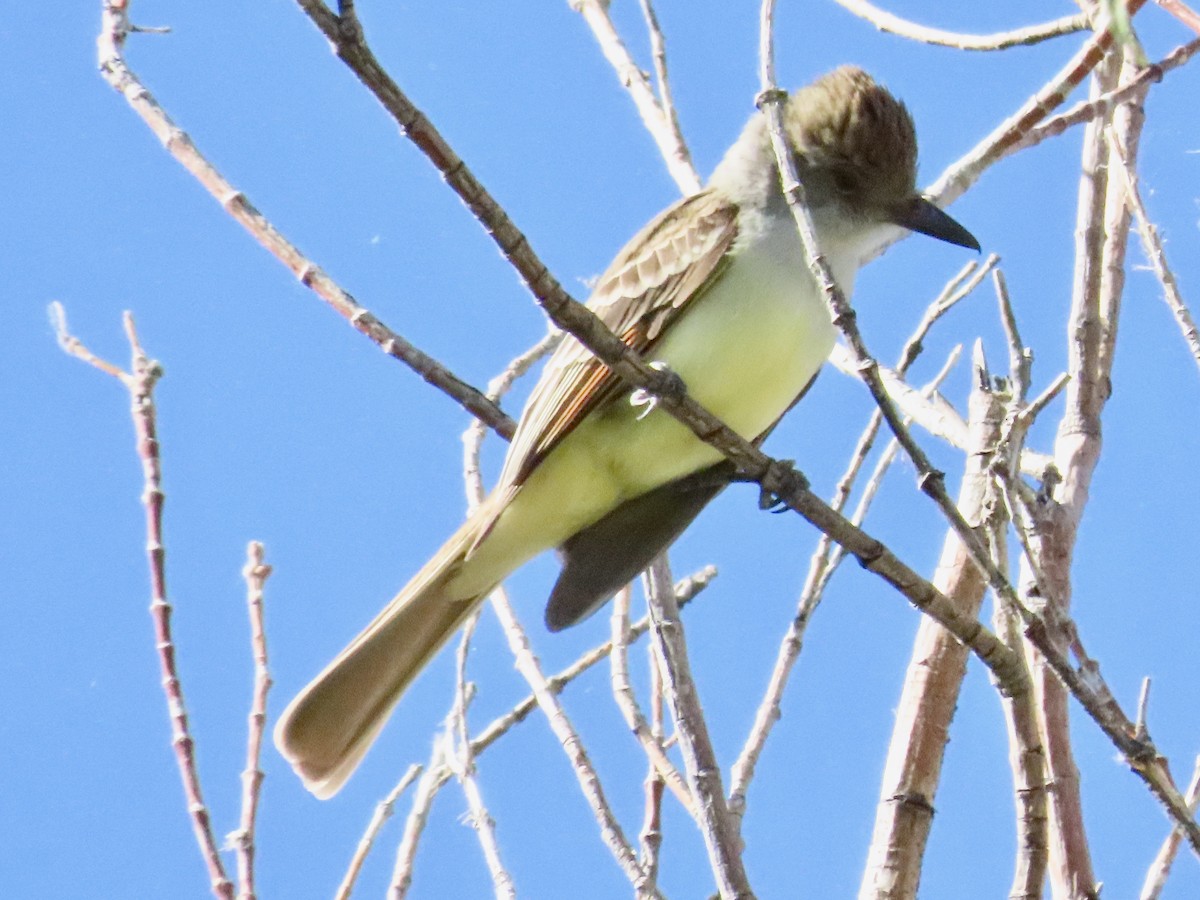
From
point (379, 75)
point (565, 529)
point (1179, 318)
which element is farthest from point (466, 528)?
point (379, 75)

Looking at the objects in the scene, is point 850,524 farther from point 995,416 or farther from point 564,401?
point 564,401

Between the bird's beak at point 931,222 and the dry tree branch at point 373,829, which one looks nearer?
the dry tree branch at point 373,829

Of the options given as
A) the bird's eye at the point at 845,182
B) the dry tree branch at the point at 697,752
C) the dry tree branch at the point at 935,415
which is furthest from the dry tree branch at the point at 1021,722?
the bird's eye at the point at 845,182

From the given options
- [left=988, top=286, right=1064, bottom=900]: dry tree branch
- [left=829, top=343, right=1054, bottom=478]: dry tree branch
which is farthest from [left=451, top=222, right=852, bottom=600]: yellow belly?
[left=988, top=286, right=1064, bottom=900]: dry tree branch

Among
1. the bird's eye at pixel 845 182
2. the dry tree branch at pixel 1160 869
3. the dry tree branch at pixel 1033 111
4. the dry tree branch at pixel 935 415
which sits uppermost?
the bird's eye at pixel 845 182

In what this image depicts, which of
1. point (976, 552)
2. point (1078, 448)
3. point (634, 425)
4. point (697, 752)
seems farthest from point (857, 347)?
point (634, 425)

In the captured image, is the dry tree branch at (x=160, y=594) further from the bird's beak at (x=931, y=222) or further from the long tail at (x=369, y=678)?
the bird's beak at (x=931, y=222)

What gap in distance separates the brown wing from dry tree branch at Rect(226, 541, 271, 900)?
0.82 meters

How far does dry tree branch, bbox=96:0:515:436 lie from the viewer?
266 cm

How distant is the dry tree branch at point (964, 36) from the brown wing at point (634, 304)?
58 centimetres

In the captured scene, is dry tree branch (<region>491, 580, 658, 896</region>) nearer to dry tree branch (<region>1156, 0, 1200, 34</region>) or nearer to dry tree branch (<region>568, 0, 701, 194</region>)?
dry tree branch (<region>568, 0, 701, 194</region>)

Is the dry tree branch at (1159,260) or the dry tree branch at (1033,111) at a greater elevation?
the dry tree branch at (1033,111)

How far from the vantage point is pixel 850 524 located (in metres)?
2.60

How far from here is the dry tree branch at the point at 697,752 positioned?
2.50m
